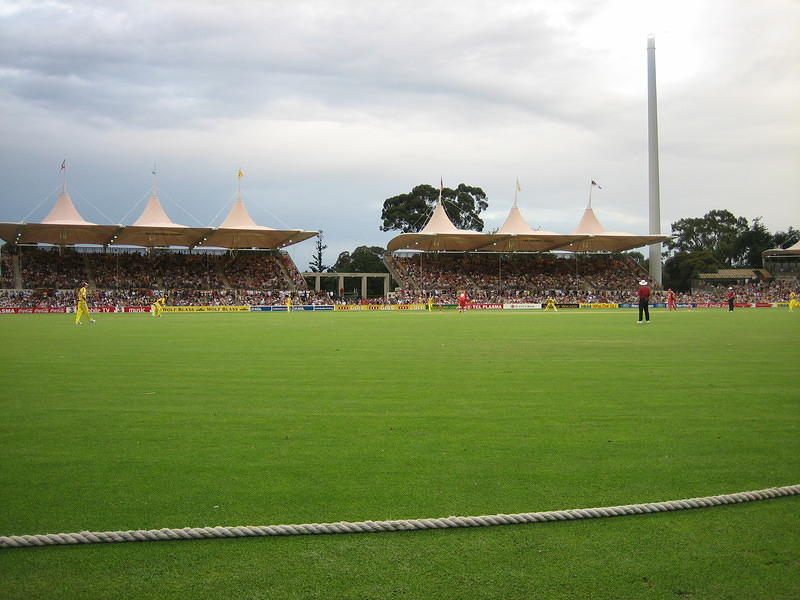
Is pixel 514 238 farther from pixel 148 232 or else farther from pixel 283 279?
pixel 148 232

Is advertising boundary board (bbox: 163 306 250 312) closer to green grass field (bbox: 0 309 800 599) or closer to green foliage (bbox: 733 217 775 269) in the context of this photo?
green grass field (bbox: 0 309 800 599)

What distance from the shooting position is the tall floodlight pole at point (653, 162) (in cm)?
7319

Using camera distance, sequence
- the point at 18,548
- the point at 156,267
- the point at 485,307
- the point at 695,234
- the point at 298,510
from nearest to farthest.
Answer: the point at 18,548, the point at 298,510, the point at 485,307, the point at 156,267, the point at 695,234

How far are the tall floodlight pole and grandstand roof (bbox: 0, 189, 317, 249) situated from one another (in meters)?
37.1

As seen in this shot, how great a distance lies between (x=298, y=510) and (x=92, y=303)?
55.6m

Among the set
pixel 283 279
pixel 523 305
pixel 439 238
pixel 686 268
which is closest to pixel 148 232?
pixel 283 279

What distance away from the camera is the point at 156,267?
213 feet

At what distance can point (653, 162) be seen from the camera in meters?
74.2

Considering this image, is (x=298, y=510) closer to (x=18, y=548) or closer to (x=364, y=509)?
(x=364, y=509)

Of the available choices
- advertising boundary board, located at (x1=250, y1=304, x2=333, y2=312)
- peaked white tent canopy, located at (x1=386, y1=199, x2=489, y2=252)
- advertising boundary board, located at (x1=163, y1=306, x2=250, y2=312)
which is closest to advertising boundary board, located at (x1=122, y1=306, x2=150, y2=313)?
advertising boundary board, located at (x1=163, y1=306, x2=250, y2=312)

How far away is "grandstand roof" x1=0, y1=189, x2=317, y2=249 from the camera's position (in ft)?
190

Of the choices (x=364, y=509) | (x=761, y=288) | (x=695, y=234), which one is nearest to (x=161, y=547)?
(x=364, y=509)

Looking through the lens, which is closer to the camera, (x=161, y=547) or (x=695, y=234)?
(x=161, y=547)

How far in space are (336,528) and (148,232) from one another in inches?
2417
